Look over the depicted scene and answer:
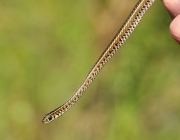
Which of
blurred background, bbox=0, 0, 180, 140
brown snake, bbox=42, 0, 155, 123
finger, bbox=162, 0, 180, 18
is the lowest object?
blurred background, bbox=0, 0, 180, 140

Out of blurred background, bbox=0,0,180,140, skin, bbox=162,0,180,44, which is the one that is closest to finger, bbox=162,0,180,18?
skin, bbox=162,0,180,44

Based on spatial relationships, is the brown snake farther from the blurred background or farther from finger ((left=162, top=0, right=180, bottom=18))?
the blurred background

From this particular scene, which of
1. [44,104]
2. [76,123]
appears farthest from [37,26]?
[76,123]

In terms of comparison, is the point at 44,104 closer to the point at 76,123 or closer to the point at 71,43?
the point at 76,123

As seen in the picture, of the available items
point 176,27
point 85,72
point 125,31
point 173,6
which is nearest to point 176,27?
point 176,27

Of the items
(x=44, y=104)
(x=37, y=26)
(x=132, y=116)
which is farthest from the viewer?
(x=37, y=26)

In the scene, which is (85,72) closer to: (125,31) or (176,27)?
(125,31)

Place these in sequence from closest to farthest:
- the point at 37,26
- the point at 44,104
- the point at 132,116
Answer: the point at 132,116, the point at 44,104, the point at 37,26
